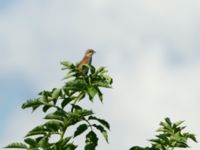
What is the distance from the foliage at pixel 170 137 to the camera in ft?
23.6

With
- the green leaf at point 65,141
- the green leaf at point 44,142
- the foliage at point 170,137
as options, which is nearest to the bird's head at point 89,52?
the foliage at point 170,137

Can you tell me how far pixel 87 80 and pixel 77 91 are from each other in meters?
0.21

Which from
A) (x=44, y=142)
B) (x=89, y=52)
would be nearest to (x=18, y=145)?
(x=44, y=142)

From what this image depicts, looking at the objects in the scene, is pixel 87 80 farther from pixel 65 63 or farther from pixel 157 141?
pixel 157 141

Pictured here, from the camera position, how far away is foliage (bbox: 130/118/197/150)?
719 centimetres

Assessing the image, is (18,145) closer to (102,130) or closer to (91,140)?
(91,140)

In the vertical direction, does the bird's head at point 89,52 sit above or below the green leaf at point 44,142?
above

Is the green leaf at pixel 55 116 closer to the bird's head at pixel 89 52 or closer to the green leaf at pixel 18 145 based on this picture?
the green leaf at pixel 18 145

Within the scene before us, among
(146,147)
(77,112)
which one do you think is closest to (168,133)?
(146,147)

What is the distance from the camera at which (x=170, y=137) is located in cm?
752

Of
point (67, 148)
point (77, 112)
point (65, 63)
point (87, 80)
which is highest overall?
point (65, 63)

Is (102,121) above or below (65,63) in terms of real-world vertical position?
below

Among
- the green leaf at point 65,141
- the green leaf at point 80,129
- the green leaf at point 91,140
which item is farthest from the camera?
the green leaf at point 80,129

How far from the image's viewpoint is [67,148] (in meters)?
5.99
